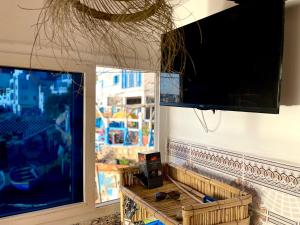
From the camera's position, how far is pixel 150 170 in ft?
5.26

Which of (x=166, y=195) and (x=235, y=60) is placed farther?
(x=166, y=195)

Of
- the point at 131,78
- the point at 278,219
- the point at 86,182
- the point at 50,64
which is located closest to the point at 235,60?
the point at 278,219

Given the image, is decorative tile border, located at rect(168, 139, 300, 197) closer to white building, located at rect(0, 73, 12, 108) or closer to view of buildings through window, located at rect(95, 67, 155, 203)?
view of buildings through window, located at rect(95, 67, 155, 203)

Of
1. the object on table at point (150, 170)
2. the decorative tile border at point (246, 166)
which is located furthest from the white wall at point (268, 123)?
the object on table at point (150, 170)

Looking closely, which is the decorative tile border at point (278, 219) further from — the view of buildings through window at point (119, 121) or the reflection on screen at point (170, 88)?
the view of buildings through window at point (119, 121)

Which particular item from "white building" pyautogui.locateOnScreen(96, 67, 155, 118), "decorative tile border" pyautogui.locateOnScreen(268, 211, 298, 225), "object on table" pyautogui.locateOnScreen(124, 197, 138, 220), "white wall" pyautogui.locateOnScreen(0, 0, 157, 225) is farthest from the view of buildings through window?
"decorative tile border" pyautogui.locateOnScreen(268, 211, 298, 225)

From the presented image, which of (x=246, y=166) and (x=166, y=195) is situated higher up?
(x=246, y=166)

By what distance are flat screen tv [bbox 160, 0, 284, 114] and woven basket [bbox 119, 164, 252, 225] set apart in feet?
1.43

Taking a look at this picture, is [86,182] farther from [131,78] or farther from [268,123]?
[268,123]

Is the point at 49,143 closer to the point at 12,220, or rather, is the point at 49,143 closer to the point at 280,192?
the point at 12,220

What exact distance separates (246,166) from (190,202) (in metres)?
0.36

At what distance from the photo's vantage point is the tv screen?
4.72ft

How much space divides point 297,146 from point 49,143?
1.35 m

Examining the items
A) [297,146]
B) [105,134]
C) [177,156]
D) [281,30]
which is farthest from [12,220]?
[281,30]
